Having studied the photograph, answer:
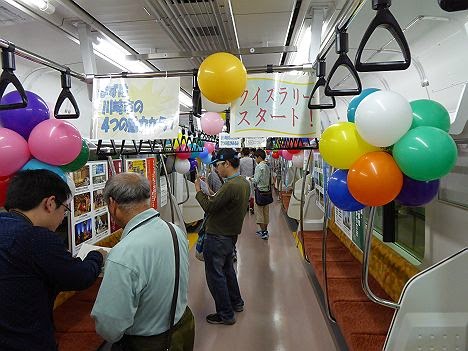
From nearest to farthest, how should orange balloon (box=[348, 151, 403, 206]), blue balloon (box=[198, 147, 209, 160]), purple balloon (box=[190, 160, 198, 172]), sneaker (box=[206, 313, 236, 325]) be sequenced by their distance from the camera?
orange balloon (box=[348, 151, 403, 206]) → sneaker (box=[206, 313, 236, 325]) → purple balloon (box=[190, 160, 198, 172]) → blue balloon (box=[198, 147, 209, 160])

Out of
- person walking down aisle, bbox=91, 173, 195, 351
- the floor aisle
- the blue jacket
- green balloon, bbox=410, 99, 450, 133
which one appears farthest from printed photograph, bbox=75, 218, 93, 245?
green balloon, bbox=410, 99, 450, 133

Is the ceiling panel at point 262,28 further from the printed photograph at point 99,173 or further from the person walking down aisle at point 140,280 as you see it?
the person walking down aisle at point 140,280

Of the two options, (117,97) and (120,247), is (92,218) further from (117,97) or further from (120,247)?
(120,247)

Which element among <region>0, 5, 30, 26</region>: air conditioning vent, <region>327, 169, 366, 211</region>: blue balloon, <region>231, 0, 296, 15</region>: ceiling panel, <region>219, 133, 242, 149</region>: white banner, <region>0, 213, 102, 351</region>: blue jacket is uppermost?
<region>231, 0, 296, 15</region>: ceiling panel

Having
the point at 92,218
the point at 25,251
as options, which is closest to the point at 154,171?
the point at 92,218

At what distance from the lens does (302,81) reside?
231cm

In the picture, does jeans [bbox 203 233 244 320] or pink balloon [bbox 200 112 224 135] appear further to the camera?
pink balloon [bbox 200 112 224 135]

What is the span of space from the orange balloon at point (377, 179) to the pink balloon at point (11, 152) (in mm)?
1906

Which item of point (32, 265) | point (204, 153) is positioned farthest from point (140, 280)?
point (204, 153)

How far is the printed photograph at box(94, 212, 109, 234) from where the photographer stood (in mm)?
3656

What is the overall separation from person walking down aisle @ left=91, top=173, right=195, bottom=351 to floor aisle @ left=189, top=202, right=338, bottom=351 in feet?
5.68

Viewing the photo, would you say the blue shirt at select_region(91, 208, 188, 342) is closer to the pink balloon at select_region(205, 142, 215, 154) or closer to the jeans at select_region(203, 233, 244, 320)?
the jeans at select_region(203, 233, 244, 320)

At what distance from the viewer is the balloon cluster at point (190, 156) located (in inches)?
218

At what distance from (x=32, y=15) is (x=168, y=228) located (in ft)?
9.29
